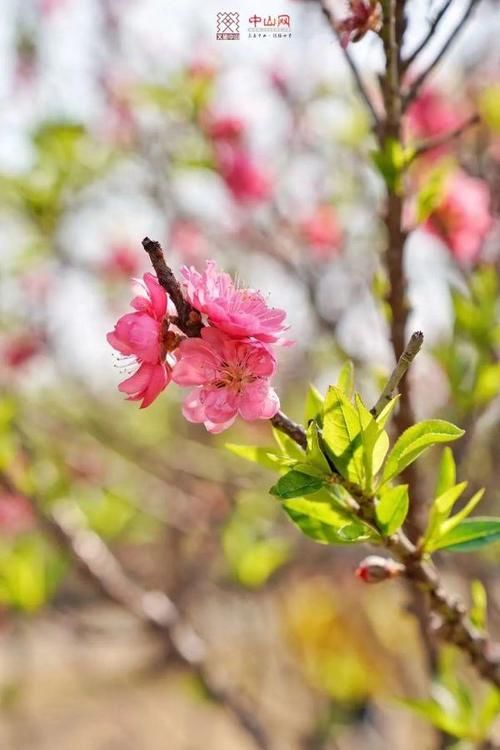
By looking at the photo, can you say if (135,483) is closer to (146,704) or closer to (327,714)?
(327,714)

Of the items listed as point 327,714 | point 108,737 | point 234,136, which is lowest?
point 108,737

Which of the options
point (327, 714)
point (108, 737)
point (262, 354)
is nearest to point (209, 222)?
point (327, 714)

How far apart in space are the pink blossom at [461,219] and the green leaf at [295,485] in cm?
116

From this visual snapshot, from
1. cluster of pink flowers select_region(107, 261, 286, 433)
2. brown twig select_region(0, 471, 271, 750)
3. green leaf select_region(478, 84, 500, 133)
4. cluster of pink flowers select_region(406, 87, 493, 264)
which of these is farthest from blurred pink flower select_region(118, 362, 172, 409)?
green leaf select_region(478, 84, 500, 133)

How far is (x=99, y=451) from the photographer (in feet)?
11.4

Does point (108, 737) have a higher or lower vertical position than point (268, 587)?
lower

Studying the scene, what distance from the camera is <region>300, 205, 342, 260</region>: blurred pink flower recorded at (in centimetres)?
287

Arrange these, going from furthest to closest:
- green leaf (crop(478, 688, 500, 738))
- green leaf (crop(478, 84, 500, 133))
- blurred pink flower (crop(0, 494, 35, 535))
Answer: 1. blurred pink flower (crop(0, 494, 35, 535))
2. green leaf (crop(478, 84, 500, 133))
3. green leaf (crop(478, 688, 500, 738))

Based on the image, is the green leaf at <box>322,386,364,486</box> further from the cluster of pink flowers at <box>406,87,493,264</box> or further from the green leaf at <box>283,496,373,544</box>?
the cluster of pink flowers at <box>406,87,493,264</box>

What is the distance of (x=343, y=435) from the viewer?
78cm

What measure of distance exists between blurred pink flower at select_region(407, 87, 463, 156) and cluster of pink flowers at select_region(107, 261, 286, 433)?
1970mm

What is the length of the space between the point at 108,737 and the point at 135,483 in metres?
3.21

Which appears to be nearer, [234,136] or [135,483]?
[234,136]

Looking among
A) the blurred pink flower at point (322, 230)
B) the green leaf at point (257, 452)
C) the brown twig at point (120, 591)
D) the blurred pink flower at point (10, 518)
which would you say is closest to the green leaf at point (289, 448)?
the green leaf at point (257, 452)
